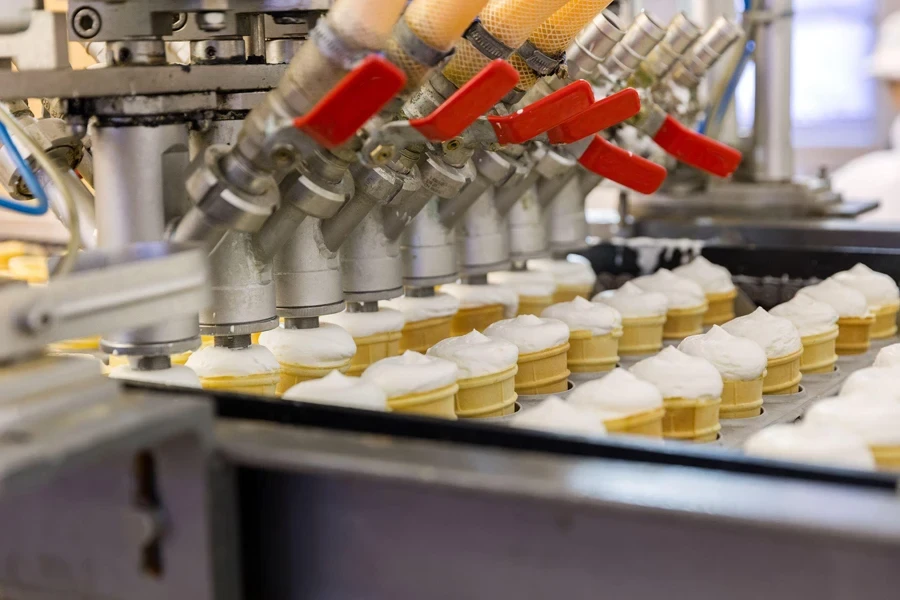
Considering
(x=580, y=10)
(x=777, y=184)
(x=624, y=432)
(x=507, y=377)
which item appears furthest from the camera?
(x=777, y=184)

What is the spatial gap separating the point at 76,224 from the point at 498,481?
0.50 meters

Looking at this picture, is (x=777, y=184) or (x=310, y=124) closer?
(x=310, y=124)

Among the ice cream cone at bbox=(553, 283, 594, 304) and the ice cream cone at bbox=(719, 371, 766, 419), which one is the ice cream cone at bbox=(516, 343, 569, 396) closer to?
the ice cream cone at bbox=(719, 371, 766, 419)

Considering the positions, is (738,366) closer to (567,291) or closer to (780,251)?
(567,291)

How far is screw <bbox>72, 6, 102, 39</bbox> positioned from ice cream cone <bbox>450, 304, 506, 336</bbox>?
2.84 ft

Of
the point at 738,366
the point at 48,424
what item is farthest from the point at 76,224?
the point at 738,366

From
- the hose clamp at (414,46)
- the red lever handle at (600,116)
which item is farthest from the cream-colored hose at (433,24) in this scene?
the red lever handle at (600,116)

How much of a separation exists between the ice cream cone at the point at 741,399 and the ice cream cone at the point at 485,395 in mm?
326

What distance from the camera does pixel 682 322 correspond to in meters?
2.15

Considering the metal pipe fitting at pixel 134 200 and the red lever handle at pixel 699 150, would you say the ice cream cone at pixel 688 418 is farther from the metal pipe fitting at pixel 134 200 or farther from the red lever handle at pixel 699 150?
Answer: the metal pipe fitting at pixel 134 200

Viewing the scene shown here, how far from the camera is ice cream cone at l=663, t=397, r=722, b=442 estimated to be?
161cm

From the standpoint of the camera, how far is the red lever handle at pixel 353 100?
45.7 inches

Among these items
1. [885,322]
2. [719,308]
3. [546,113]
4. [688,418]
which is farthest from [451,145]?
[885,322]

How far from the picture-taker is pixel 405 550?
40.0 inches
